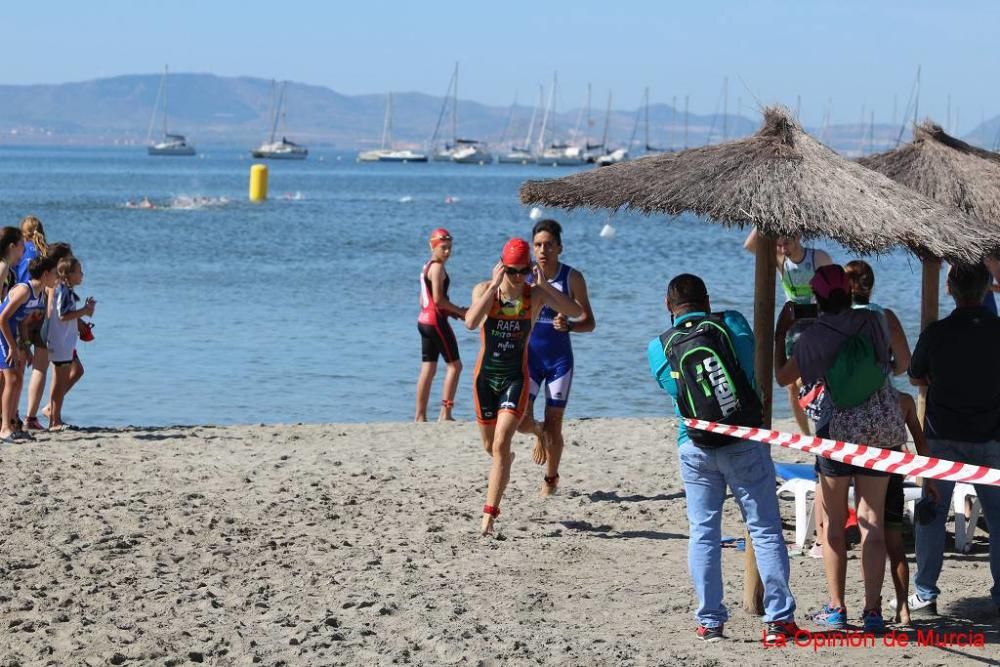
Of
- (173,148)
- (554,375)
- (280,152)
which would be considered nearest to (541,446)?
(554,375)

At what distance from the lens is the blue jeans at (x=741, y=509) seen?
537 centimetres

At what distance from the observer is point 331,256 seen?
113ft

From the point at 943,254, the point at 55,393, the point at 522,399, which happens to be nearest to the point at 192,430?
the point at 55,393

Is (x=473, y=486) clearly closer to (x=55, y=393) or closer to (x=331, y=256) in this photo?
(x=55, y=393)

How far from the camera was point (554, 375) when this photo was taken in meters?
7.92

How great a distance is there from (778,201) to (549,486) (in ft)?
10.5

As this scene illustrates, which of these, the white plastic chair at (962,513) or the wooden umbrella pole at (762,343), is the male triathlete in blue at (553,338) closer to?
the wooden umbrella pole at (762,343)

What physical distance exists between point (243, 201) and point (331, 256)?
28.9 meters

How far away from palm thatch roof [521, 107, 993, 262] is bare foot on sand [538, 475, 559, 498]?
245cm

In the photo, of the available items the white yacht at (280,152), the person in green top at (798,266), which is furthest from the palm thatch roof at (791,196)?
the white yacht at (280,152)

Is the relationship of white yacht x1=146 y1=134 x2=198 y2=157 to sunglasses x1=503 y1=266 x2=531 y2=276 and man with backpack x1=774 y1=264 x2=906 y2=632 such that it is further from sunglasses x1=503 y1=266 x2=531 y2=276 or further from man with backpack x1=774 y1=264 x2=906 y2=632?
man with backpack x1=774 y1=264 x2=906 y2=632

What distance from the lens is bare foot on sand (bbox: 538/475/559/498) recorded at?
332 inches

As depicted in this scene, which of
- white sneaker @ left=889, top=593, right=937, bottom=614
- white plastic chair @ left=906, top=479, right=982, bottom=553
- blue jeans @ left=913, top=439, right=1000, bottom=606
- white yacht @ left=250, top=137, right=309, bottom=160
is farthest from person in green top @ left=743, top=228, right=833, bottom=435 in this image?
white yacht @ left=250, top=137, right=309, bottom=160

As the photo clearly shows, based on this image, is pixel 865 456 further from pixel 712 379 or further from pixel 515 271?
pixel 515 271
